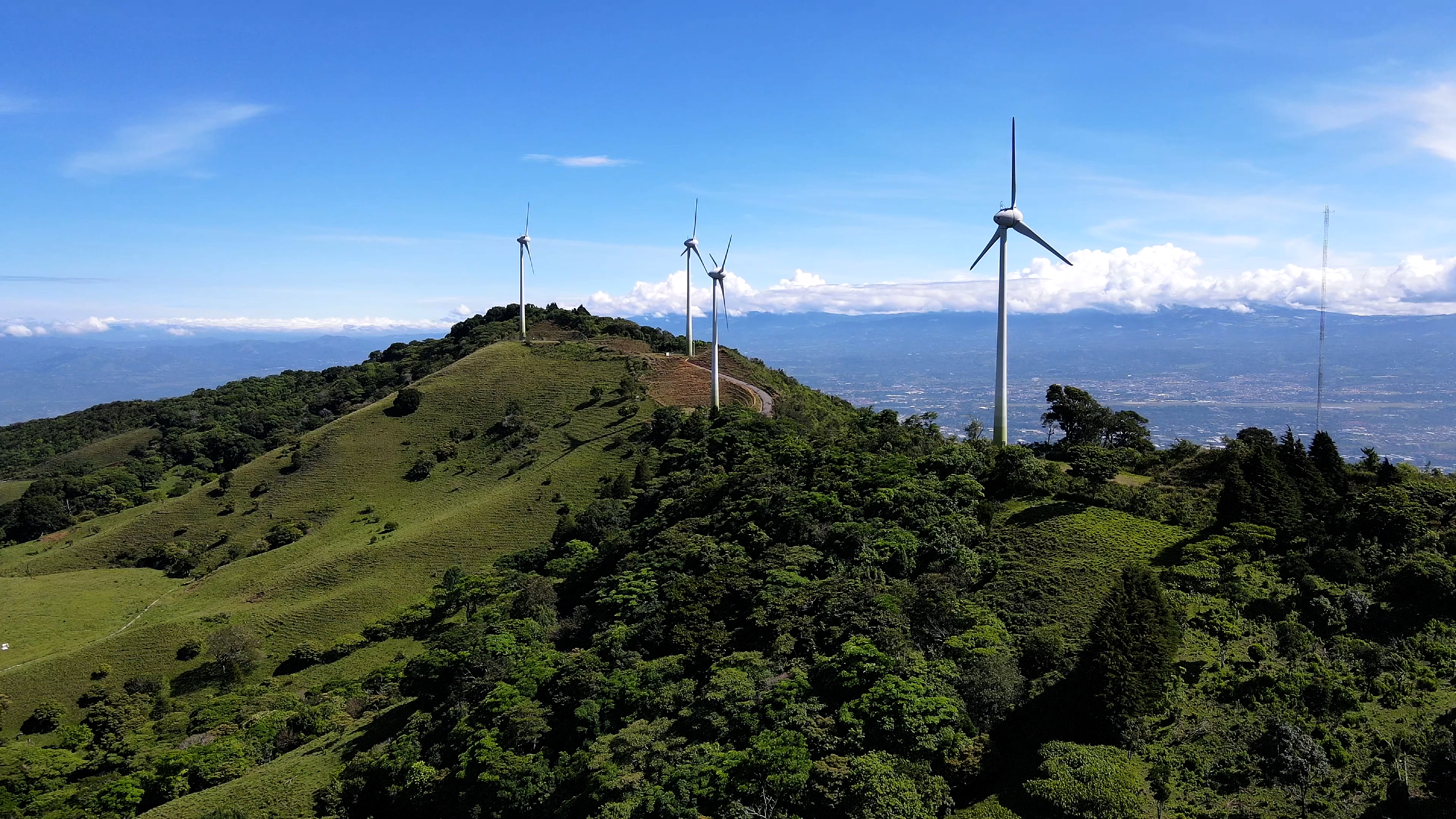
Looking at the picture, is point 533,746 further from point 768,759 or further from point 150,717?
point 150,717

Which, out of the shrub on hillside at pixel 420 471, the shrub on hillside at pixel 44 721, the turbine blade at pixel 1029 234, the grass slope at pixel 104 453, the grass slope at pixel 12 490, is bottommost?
the shrub on hillside at pixel 44 721

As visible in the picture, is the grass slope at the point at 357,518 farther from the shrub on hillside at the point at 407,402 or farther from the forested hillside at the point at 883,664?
the forested hillside at the point at 883,664

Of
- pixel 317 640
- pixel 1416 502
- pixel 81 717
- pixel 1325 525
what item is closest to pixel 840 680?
pixel 1325 525

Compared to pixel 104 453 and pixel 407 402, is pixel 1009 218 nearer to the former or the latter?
pixel 407 402

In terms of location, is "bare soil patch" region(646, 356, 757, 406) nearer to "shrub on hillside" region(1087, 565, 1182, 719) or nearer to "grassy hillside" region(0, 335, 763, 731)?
"grassy hillside" region(0, 335, 763, 731)

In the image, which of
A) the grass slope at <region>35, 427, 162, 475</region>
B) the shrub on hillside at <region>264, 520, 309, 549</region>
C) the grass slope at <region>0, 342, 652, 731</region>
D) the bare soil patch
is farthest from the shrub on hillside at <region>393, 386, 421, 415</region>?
the grass slope at <region>35, 427, 162, 475</region>

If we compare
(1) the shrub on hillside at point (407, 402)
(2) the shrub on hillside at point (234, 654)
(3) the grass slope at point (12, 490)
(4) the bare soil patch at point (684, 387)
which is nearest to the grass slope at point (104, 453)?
(3) the grass slope at point (12, 490)
